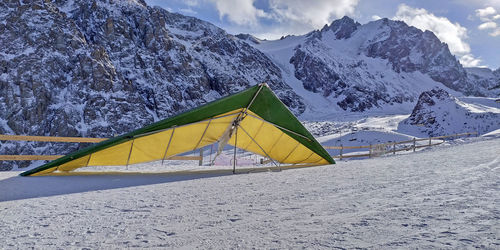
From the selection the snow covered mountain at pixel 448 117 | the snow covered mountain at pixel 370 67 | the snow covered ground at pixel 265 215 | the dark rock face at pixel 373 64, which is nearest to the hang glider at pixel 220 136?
the snow covered ground at pixel 265 215

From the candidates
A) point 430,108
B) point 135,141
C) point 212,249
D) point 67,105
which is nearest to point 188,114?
point 135,141

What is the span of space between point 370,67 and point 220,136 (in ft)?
549

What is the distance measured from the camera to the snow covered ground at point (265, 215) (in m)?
2.57

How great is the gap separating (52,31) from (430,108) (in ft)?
261

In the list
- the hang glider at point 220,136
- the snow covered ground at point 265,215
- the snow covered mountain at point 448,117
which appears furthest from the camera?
the snow covered mountain at point 448,117

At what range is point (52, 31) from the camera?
218 feet

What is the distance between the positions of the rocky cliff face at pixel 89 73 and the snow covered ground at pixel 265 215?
58811 millimetres

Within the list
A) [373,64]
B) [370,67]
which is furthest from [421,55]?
[370,67]

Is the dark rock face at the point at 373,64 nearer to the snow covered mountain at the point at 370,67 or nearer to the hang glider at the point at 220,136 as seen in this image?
the snow covered mountain at the point at 370,67

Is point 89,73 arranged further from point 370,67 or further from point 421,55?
point 421,55

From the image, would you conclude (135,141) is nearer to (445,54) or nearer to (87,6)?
(87,6)

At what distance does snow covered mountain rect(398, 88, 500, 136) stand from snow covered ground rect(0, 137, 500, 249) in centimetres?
3823

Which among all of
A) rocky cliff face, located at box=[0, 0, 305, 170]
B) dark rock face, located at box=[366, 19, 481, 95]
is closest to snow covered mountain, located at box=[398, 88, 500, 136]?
rocky cliff face, located at box=[0, 0, 305, 170]

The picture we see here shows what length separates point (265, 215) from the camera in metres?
3.42
